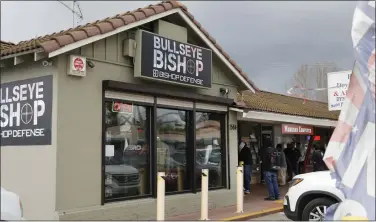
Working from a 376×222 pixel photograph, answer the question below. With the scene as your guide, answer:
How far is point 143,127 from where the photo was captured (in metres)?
9.75

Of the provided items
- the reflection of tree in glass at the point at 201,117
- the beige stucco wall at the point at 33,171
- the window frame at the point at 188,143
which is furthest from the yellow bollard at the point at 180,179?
the beige stucco wall at the point at 33,171

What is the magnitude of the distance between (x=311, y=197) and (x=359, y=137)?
9.07ft

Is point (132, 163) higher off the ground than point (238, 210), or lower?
higher

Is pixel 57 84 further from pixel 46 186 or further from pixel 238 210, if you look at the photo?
pixel 238 210

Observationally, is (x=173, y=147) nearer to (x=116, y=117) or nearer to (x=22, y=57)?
(x=116, y=117)

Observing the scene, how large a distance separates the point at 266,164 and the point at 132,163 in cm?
455

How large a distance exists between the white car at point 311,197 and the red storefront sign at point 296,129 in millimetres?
6138

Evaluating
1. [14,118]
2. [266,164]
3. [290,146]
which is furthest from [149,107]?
[290,146]

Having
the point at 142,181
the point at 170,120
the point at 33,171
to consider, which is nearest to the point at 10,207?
the point at 33,171

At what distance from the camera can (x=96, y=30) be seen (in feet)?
27.4

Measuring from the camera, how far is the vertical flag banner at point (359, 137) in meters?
5.17

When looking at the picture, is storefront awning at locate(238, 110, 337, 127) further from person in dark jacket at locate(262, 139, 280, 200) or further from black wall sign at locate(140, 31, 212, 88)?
black wall sign at locate(140, 31, 212, 88)

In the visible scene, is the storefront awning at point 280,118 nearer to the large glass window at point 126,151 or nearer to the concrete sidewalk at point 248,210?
the concrete sidewalk at point 248,210

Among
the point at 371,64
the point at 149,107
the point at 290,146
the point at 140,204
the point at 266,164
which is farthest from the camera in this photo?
the point at 290,146
